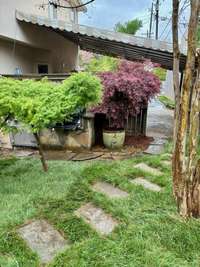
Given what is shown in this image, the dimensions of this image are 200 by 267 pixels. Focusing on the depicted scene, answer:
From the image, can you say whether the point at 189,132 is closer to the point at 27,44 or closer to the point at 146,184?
the point at 146,184

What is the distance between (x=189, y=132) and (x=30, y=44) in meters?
8.05

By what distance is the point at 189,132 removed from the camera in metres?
3.51

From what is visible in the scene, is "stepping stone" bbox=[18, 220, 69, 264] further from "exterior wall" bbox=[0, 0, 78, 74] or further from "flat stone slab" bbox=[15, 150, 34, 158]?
"exterior wall" bbox=[0, 0, 78, 74]

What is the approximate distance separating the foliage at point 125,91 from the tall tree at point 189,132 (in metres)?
3.11

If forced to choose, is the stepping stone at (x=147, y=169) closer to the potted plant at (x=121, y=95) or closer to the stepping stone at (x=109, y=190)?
the stepping stone at (x=109, y=190)

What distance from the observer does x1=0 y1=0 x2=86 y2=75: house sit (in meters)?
8.58

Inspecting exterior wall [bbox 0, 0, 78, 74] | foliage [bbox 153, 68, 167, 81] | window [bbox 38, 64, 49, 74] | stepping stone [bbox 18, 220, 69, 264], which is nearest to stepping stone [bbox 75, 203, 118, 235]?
stepping stone [bbox 18, 220, 69, 264]

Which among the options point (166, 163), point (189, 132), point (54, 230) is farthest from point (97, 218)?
point (166, 163)

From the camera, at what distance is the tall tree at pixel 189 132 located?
3.35 m

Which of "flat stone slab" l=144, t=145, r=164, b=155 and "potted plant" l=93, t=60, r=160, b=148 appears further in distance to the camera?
"potted plant" l=93, t=60, r=160, b=148

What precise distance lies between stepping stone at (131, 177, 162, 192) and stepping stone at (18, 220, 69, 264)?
177 cm

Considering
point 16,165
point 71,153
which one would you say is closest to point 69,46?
point 71,153

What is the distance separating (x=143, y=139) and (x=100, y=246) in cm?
526

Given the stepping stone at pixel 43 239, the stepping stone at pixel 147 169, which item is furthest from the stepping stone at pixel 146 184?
the stepping stone at pixel 43 239
